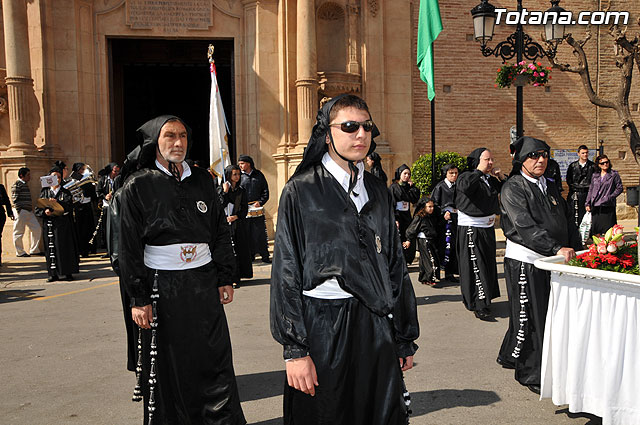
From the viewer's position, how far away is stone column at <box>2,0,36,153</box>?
14.4 meters

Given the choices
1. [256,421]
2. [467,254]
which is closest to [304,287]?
[256,421]

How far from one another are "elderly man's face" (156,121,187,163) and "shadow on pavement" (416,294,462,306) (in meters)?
5.44

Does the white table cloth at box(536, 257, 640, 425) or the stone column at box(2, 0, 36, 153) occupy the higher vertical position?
the stone column at box(2, 0, 36, 153)

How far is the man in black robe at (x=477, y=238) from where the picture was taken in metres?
7.92

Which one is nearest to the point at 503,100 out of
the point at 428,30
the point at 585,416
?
the point at 428,30

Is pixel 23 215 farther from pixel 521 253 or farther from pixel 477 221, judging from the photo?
pixel 521 253

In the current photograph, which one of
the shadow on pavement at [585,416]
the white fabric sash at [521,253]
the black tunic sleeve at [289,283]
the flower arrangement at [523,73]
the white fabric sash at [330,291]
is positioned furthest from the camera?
the flower arrangement at [523,73]

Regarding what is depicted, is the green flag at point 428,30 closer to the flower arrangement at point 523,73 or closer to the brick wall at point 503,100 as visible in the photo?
the flower arrangement at point 523,73

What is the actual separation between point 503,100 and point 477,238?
1185 cm

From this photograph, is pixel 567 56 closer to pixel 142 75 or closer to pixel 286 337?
pixel 142 75

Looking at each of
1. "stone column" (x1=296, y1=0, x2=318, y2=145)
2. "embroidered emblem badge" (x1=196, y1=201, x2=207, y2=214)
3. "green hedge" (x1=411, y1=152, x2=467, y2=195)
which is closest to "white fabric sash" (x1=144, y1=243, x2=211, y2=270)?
"embroidered emblem badge" (x1=196, y1=201, x2=207, y2=214)

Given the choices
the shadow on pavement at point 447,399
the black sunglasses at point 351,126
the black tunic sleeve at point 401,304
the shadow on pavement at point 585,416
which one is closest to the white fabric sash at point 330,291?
the black tunic sleeve at point 401,304

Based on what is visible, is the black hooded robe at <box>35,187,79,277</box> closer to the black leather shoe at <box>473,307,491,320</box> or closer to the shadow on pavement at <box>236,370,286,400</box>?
the shadow on pavement at <box>236,370,286,400</box>

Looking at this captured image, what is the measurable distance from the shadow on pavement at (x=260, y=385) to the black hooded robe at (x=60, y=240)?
682 centimetres
